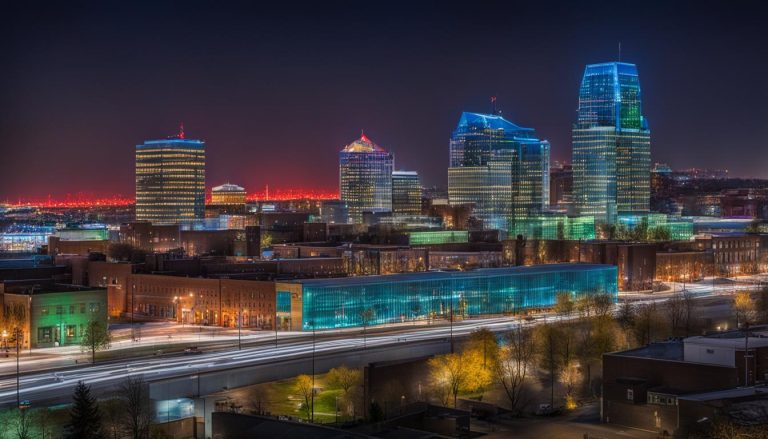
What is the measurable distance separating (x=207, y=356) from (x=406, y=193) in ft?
447

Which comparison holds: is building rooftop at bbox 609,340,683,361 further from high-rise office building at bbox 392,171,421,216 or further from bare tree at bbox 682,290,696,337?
high-rise office building at bbox 392,171,421,216

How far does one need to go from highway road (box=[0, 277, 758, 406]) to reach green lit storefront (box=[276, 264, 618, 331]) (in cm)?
299

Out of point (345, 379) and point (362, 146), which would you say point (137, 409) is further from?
point (362, 146)

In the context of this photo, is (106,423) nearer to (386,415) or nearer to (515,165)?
(386,415)

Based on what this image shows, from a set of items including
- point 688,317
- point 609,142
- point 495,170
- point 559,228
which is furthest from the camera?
point 495,170

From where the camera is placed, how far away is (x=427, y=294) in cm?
7931

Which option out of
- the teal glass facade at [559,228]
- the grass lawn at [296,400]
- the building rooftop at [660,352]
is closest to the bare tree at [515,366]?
the building rooftop at [660,352]

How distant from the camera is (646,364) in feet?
161

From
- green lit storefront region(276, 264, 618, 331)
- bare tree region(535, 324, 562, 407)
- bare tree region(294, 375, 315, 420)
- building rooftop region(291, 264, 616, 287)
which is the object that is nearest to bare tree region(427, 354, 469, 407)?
bare tree region(535, 324, 562, 407)

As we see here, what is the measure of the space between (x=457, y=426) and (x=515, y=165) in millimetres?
141217

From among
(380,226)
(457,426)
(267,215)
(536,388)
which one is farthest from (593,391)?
(267,215)

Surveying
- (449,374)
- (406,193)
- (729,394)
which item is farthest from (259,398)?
(406,193)

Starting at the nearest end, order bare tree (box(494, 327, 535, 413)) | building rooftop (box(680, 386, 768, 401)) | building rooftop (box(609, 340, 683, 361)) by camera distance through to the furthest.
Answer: building rooftop (box(680, 386, 768, 401)), building rooftop (box(609, 340, 683, 361)), bare tree (box(494, 327, 535, 413))

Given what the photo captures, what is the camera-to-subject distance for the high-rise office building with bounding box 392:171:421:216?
189500mm
